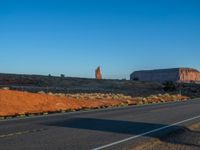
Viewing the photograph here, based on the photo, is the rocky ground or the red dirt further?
the red dirt

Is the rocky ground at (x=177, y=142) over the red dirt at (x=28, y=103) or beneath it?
beneath

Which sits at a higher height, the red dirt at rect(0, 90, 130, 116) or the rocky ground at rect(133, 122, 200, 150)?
the red dirt at rect(0, 90, 130, 116)

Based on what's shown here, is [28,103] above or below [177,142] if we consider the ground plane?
above

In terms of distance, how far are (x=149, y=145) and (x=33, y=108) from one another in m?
19.2

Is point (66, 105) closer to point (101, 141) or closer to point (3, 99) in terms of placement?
point (3, 99)

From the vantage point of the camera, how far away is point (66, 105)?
33.7m

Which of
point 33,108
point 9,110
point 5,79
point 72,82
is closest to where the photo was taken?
point 9,110

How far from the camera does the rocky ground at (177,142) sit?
38.4 ft

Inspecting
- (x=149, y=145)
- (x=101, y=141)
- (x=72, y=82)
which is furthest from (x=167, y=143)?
(x=72, y=82)

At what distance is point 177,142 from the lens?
12789mm

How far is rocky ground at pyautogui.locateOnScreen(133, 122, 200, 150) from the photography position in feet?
38.4

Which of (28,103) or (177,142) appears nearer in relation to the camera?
(177,142)

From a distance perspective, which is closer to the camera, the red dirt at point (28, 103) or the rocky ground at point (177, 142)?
the rocky ground at point (177, 142)

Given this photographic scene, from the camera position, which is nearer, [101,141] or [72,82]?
[101,141]
